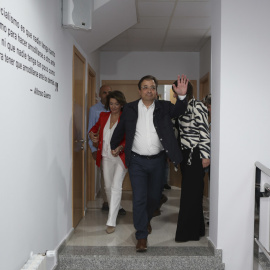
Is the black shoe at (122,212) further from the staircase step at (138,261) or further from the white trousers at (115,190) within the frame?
the staircase step at (138,261)

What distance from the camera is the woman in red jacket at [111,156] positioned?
4.07m

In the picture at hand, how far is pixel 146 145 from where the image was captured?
3.45 meters

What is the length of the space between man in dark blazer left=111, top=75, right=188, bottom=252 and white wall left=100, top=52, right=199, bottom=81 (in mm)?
3957

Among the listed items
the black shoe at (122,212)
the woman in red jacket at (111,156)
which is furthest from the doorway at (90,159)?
the woman in red jacket at (111,156)

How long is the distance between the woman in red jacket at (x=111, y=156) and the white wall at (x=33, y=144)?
52 cm

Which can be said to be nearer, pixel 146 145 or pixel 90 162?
pixel 146 145

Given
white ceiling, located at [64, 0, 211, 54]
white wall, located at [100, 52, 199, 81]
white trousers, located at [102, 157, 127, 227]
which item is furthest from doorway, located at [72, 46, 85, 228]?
white wall, located at [100, 52, 199, 81]

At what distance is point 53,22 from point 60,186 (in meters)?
1.36

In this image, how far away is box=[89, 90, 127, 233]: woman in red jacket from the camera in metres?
4.07

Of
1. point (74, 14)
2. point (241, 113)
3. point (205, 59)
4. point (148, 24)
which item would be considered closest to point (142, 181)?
point (241, 113)

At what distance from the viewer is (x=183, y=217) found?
12.1 feet

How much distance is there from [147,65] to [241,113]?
4.42m

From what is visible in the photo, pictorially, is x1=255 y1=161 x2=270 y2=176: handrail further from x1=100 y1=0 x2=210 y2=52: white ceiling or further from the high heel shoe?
x1=100 y1=0 x2=210 y2=52: white ceiling

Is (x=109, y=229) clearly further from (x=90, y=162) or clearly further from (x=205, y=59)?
(x=205, y=59)
